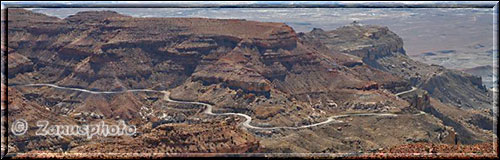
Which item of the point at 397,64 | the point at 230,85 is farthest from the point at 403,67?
the point at 230,85

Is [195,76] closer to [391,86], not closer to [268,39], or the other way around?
[268,39]

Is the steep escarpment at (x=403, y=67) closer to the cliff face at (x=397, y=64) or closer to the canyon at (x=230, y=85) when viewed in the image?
the cliff face at (x=397, y=64)

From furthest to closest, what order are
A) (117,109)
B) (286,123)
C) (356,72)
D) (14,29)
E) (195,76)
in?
(14,29) → (356,72) → (195,76) → (117,109) → (286,123)

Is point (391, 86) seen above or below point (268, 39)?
below

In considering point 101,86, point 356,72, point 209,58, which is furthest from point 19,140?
point 356,72

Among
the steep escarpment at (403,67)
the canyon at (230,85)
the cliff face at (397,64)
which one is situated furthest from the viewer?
the cliff face at (397,64)

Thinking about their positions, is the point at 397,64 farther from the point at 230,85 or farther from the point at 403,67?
the point at 230,85

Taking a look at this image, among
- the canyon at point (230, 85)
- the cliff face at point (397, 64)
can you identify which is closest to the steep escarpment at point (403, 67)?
the cliff face at point (397, 64)

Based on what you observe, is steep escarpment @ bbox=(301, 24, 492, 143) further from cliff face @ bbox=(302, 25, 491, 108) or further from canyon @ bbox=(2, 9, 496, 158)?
canyon @ bbox=(2, 9, 496, 158)

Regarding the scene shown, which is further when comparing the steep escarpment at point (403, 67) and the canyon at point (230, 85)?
the steep escarpment at point (403, 67)

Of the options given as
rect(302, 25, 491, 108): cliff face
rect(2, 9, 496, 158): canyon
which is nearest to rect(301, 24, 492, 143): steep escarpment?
rect(302, 25, 491, 108): cliff face

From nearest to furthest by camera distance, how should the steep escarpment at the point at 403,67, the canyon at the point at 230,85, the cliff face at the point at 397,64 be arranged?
the canyon at the point at 230,85
the steep escarpment at the point at 403,67
the cliff face at the point at 397,64
